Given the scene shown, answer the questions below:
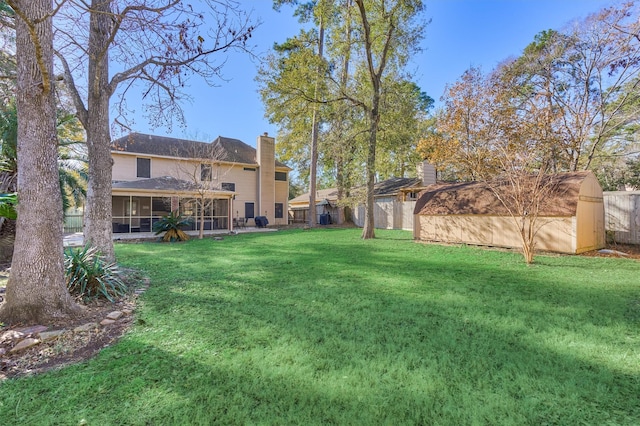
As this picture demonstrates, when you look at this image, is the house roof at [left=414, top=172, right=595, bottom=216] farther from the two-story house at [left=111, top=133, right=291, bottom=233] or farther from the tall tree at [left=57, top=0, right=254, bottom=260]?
the two-story house at [left=111, top=133, right=291, bottom=233]

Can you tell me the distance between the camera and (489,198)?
36.0 ft

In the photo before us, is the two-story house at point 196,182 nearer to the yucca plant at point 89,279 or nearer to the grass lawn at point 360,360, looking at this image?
the yucca plant at point 89,279

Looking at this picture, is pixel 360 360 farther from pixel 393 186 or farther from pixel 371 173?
pixel 393 186

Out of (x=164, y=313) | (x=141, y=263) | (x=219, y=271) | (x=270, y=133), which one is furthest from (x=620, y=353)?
(x=270, y=133)

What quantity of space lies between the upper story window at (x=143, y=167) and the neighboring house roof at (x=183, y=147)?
518mm

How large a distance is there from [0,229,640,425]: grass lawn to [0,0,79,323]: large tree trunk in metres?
1.21

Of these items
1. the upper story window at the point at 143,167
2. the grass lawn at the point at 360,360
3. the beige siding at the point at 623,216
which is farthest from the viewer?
the upper story window at the point at 143,167

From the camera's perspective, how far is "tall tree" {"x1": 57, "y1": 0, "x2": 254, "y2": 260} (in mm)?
4527

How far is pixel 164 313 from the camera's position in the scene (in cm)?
414

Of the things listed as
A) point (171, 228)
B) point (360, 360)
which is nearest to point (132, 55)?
point (360, 360)

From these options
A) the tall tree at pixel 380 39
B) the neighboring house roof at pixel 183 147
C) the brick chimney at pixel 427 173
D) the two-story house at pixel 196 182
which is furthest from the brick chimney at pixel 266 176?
the brick chimney at pixel 427 173

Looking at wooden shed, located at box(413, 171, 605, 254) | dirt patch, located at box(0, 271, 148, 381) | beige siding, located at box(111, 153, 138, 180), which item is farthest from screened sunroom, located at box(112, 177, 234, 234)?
dirt patch, located at box(0, 271, 148, 381)

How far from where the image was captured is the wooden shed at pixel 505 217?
911 centimetres

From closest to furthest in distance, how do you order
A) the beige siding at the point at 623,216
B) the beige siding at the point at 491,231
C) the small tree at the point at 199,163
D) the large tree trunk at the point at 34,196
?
1. the large tree trunk at the point at 34,196
2. the beige siding at the point at 491,231
3. the beige siding at the point at 623,216
4. the small tree at the point at 199,163
